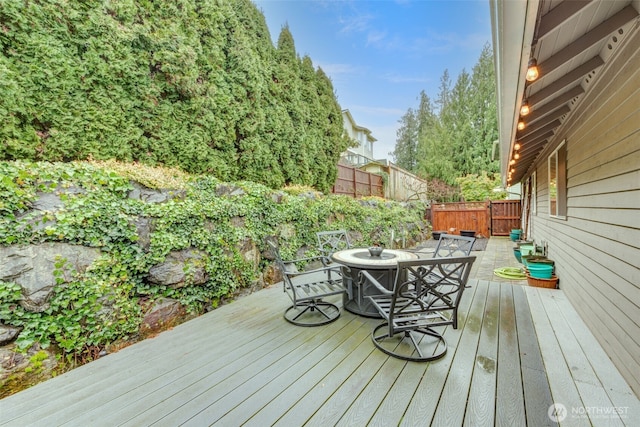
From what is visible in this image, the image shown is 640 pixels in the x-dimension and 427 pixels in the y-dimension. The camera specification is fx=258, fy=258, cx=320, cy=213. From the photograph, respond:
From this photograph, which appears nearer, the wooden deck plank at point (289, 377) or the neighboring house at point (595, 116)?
the neighboring house at point (595, 116)

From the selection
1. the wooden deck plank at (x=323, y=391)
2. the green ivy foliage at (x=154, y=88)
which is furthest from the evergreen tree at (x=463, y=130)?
the wooden deck plank at (x=323, y=391)

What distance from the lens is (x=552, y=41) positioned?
1.67 metres

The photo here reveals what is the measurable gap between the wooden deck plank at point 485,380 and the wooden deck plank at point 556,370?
9.2 inches

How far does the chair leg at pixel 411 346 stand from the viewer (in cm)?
212

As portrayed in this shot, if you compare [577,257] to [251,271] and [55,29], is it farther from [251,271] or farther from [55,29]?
[55,29]

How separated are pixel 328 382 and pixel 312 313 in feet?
4.18

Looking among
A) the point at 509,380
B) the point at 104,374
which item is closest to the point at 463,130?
the point at 509,380

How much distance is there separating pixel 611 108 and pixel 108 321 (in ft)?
15.6

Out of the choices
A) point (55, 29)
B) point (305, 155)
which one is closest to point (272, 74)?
point (305, 155)

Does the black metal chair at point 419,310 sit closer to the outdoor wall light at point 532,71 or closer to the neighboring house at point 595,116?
the neighboring house at point 595,116

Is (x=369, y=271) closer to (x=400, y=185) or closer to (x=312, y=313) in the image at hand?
(x=312, y=313)

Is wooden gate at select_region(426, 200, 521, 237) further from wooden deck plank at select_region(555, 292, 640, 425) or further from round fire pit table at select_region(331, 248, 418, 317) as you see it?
round fire pit table at select_region(331, 248, 418, 317)

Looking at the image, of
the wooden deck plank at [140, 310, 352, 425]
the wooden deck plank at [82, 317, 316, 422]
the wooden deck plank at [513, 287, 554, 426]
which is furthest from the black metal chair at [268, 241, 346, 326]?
the wooden deck plank at [513, 287, 554, 426]

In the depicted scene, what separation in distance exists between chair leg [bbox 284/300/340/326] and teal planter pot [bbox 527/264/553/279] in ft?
10.7
